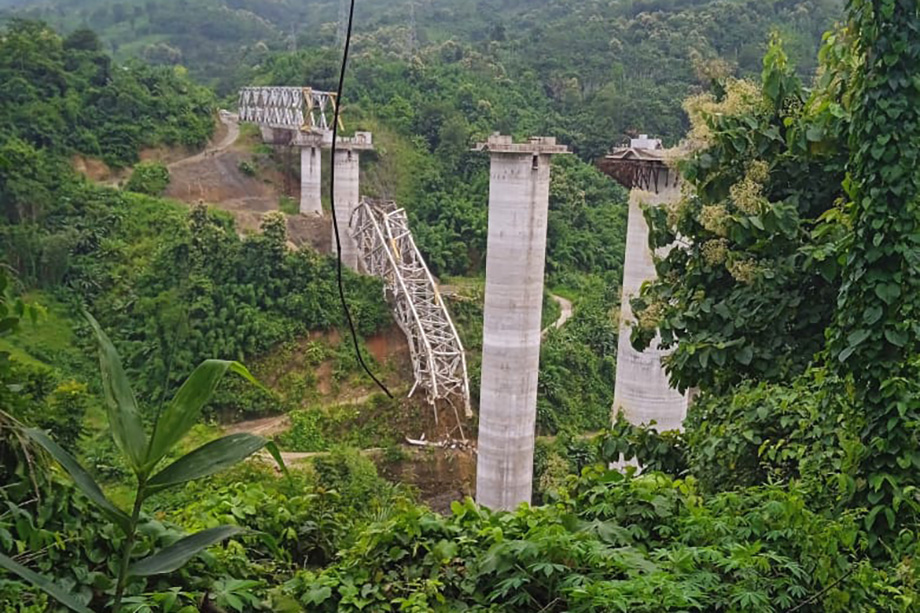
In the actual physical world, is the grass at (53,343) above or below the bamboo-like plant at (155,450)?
below

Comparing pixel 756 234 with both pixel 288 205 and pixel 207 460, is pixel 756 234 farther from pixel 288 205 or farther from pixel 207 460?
pixel 288 205

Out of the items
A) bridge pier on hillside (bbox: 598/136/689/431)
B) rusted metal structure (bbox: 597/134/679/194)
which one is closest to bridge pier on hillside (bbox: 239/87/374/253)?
rusted metal structure (bbox: 597/134/679/194)

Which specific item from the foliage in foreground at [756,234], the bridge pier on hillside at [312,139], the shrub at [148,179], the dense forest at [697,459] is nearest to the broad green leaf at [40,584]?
the dense forest at [697,459]

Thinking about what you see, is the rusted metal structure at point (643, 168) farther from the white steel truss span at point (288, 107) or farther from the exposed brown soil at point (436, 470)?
the white steel truss span at point (288, 107)

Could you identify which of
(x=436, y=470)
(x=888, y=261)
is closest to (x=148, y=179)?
(x=436, y=470)

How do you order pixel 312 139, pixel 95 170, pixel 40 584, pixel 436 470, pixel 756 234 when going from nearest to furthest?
pixel 40 584
pixel 756 234
pixel 436 470
pixel 312 139
pixel 95 170

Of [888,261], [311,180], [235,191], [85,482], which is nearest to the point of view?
[85,482]
